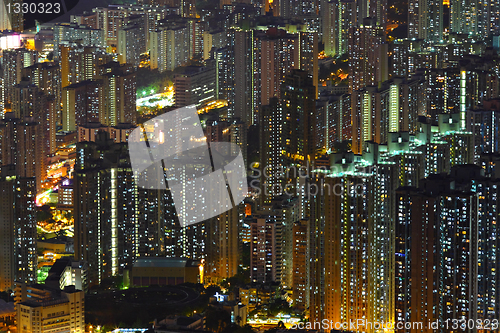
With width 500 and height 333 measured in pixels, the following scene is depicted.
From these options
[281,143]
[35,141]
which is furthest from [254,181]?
[35,141]

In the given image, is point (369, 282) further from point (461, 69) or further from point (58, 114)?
point (58, 114)

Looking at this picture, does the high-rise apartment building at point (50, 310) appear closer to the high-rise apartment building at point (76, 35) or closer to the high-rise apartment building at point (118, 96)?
the high-rise apartment building at point (118, 96)

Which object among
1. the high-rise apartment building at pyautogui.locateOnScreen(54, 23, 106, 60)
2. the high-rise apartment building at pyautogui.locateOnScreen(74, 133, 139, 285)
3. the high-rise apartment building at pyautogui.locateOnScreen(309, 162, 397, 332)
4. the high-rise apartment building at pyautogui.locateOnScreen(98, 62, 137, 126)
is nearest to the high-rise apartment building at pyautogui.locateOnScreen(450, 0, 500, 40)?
the high-rise apartment building at pyautogui.locateOnScreen(98, 62, 137, 126)

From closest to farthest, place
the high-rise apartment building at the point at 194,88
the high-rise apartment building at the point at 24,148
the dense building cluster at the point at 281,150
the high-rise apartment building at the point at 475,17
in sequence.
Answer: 1. the dense building cluster at the point at 281,150
2. the high-rise apartment building at the point at 24,148
3. the high-rise apartment building at the point at 194,88
4. the high-rise apartment building at the point at 475,17

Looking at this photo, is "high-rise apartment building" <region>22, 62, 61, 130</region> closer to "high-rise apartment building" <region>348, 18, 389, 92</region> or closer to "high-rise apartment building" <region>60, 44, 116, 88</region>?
"high-rise apartment building" <region>60, 44, 116, 88</region>

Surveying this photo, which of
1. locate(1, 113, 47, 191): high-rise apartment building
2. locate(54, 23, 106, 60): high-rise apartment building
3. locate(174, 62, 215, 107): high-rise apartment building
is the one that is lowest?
locate(1, 113, 47, 191): high-rise apartment building

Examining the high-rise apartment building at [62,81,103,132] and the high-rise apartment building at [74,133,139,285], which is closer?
the high-rise apartment building at [74,133,139,285]

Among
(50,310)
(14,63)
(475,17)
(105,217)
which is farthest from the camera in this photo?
(475,17)

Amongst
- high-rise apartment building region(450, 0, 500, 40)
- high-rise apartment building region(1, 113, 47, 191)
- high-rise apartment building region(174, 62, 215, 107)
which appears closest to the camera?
high-rise apartment building region(1, 113, 47, 191)

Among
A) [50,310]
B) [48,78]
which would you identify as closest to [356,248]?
[50,310]

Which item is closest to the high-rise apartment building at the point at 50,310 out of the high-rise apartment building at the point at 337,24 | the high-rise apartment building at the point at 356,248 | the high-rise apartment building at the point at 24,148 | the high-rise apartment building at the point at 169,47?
the high-rise apartment building at the point at 356,248

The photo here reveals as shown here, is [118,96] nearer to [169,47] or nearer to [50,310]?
[169,47]
